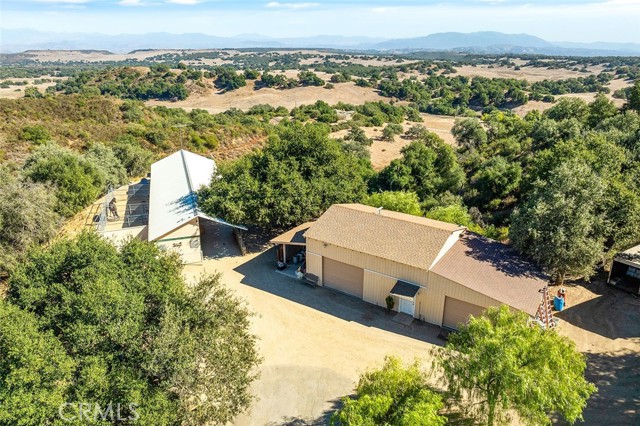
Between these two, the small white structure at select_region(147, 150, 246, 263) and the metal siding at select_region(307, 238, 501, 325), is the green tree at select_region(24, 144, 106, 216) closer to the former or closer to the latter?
the small white structure at select_region(147, 150, 246, 263)

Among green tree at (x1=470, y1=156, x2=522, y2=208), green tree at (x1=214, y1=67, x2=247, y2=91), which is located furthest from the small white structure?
green tree at (x1=214, y1=67, x2=247, y2=91)

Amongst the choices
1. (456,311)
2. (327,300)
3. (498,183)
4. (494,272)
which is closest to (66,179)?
(327,300)

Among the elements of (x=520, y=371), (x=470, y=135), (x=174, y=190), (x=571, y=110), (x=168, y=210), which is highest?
(x=571, y=110)

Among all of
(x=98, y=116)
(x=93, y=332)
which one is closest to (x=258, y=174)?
(x=93, y=332)

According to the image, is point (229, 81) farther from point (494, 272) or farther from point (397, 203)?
point (494, 272)

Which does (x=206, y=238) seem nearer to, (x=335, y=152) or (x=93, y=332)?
(x=335, y=152)

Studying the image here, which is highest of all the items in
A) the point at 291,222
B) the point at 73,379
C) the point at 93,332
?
the point at 93,332
